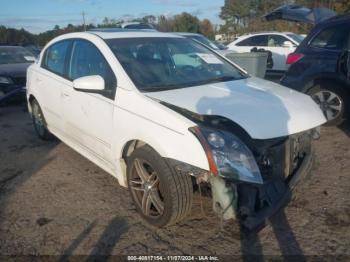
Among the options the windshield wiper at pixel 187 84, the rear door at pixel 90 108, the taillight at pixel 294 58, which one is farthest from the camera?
the taillight at pixel 294 58

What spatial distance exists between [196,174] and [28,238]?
5.31ft

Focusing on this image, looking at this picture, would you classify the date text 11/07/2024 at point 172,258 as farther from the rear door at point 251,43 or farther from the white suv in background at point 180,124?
the rear door at point 251,43

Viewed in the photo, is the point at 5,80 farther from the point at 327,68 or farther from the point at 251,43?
the point at 251,43

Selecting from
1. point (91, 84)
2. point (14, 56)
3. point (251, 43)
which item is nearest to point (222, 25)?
point (251, 43)

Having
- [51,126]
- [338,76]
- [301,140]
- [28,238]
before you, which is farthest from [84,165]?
[338,76]

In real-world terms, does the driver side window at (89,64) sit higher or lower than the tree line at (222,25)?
lower

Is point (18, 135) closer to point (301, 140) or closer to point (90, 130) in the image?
point (90, 130)

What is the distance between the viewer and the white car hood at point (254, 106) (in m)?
2.78

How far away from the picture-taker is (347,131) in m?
5.61

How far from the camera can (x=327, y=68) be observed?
5.36 meters

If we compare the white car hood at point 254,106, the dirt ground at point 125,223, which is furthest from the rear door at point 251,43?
the white car hood at point 254,106

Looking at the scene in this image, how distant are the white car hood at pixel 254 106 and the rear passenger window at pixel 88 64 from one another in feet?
1.80

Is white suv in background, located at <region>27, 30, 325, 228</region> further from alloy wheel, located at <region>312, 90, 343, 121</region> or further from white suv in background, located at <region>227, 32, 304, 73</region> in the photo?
white suv in background, located at <region>227, 32, 304, 73</region>

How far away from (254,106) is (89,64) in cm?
193
